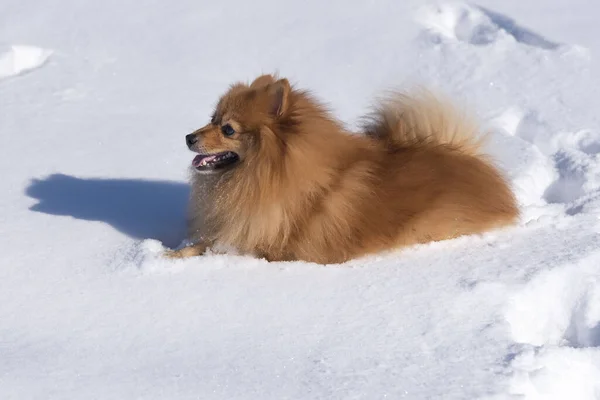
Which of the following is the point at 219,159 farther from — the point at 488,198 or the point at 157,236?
the point at 488,198

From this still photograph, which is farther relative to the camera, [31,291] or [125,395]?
[31,291]

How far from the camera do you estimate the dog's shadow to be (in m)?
4.40

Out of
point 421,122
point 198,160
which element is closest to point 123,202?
point 198,160

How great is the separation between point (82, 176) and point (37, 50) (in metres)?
2.23

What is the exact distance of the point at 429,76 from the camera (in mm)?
6293

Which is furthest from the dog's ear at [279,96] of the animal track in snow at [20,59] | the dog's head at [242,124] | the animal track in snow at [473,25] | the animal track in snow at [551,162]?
the animal track in snow at [20,59]

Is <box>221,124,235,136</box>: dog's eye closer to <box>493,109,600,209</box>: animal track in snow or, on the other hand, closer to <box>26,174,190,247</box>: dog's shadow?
<box>26,174,190,247</box>: dog's shadow

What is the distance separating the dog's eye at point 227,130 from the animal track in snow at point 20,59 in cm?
338

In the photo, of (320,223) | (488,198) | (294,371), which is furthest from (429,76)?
(294,371)

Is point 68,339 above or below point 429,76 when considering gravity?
below

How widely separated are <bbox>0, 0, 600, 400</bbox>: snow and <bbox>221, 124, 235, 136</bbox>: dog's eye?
591 millimetres

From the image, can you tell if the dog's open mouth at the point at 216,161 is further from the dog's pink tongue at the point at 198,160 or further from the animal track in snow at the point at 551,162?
the animal track in snow at the point at 551,162

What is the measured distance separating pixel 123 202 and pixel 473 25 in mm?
3597

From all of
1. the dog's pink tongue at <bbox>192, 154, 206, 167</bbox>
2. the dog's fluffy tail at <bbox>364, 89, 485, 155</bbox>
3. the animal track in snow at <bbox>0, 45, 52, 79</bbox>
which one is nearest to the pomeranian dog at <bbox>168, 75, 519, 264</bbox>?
the dog's pink tongue at <bbox>192, 154, 206, 167</bbox>
